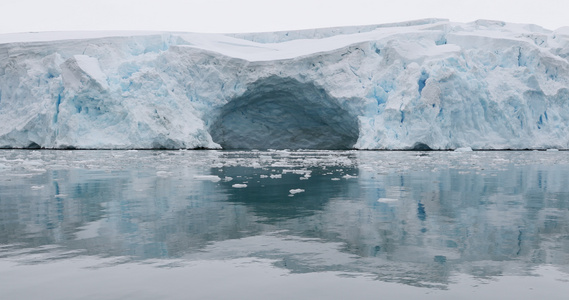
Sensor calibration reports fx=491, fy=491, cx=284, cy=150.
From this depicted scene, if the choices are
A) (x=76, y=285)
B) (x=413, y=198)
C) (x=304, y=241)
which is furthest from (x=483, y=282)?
(x=413, y=198)

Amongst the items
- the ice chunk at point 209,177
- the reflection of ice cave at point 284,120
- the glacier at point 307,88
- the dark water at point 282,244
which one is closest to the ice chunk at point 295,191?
the dark water at point 282,244

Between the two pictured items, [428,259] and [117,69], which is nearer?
[428,259]

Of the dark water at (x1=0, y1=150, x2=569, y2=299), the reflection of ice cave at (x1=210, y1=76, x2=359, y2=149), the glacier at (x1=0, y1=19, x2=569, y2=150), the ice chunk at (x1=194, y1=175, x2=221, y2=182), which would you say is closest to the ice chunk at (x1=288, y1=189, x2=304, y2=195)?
the dark water at (x1=0, y1=150, x2=569, y2=299)

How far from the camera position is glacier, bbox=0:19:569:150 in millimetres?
20891

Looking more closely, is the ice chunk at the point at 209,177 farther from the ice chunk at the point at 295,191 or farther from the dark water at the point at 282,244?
the ice chunk at the point at 295,191

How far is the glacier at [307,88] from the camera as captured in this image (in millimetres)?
20891

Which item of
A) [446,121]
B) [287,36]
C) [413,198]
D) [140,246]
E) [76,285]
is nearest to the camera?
[76,285]

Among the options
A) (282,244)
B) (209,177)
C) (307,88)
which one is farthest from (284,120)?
(282,244)

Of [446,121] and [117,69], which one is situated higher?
[117,69]

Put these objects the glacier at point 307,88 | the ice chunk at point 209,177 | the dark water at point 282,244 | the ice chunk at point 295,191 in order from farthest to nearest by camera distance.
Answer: the glacier at point 307,88
the ice chunk at point 209,177
the ice chunk at point 295,191
the dark water at point 282,244

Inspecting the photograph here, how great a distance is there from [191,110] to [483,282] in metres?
21.3

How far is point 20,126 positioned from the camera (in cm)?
2172

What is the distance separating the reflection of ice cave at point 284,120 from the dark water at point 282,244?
1794cm

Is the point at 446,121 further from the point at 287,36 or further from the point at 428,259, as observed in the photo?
the point at 428,259
